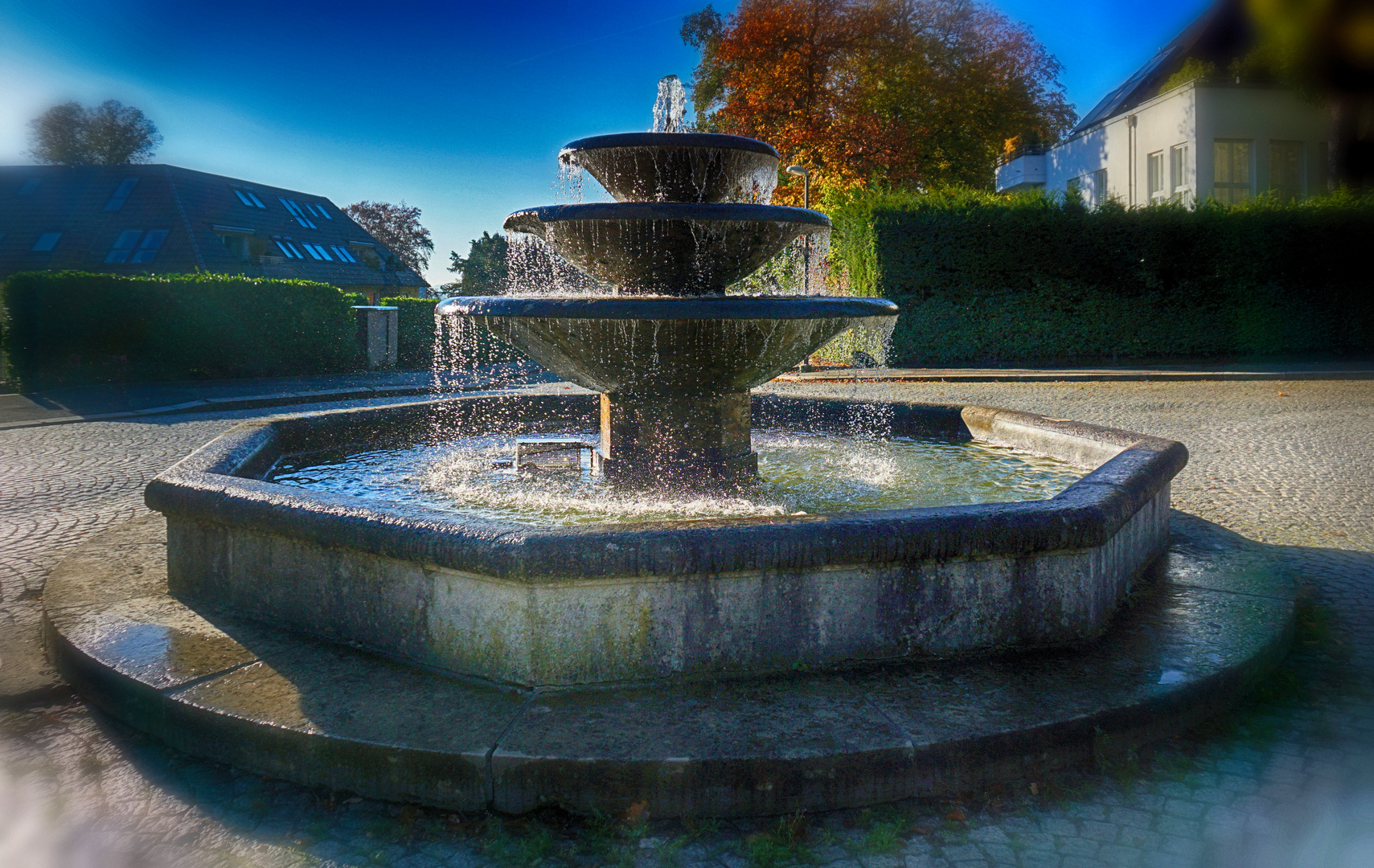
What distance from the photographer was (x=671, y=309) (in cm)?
465

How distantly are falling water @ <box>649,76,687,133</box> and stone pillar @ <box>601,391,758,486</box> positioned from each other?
6.37ft

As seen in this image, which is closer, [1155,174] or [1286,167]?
[1286,167]

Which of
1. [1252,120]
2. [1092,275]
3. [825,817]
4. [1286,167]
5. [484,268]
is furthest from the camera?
[484,268]

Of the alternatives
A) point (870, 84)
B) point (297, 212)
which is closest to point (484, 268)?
point (297, 212)

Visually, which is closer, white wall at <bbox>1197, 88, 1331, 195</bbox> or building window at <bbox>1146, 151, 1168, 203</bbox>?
white wall at <bbox>1197, 88, 1331, 195</bbox>

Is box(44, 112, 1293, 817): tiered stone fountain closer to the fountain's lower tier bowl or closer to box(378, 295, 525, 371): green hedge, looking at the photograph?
the fountain's lower tier bowl

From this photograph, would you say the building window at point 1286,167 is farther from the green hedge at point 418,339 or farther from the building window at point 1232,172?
the green hedge at point 418,339

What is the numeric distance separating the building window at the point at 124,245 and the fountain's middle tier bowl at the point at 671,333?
36853mm

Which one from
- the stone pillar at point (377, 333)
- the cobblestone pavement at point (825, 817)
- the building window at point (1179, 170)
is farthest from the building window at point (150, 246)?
the cobblestone pavement at point (825, 817)

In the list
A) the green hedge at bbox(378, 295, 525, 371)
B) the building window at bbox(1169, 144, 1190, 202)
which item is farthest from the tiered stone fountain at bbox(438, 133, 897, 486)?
the building window at bbox(1169, 144, 1190, 202)

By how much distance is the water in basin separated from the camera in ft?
16.5

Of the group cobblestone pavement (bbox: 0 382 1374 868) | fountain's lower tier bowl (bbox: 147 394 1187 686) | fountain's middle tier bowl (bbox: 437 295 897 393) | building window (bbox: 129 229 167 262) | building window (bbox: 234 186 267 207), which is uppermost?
building window (bbox: 234 186 267 207)

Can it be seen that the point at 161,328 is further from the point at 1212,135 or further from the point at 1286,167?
the point at 1286,167

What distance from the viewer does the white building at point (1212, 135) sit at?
28.4 metres
